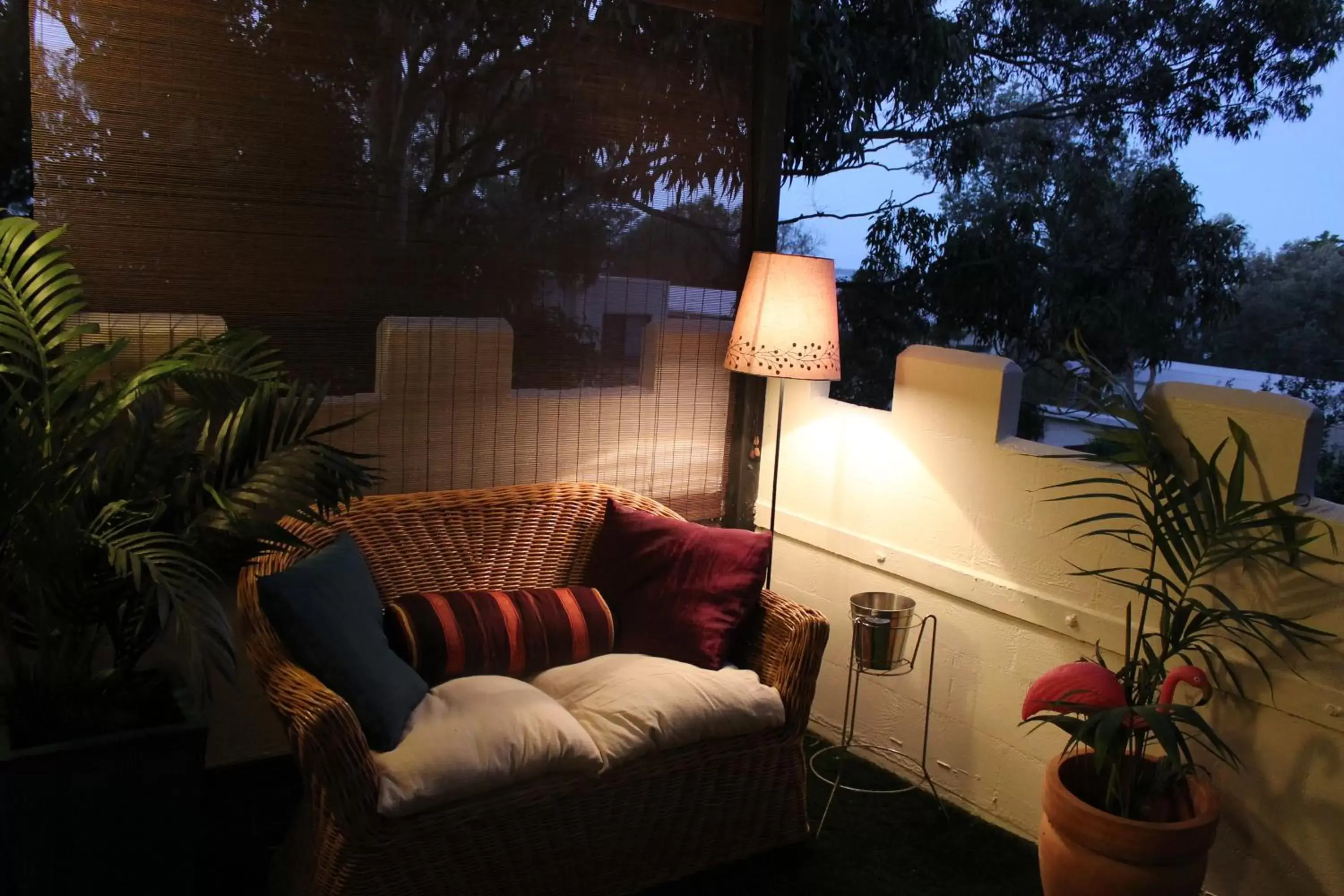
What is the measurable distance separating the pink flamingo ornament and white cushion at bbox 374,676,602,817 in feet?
3.28

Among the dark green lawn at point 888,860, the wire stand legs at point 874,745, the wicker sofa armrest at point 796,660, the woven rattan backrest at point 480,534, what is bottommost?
the dark green lawn at point 888,860

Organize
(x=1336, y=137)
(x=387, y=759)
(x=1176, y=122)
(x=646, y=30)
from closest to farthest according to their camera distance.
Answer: (x=387, y=759)
(x=646, y=30)
(x=1336, y=137)
(x=1176, y=122)

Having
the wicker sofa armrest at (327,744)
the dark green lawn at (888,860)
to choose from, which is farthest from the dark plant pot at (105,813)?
the dark green lawn at (888,860)

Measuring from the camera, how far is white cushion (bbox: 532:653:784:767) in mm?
2438

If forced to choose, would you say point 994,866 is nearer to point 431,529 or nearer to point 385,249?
point 431,529

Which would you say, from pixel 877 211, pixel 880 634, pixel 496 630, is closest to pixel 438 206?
pixel 496 630

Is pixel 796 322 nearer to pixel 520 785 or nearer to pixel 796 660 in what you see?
pixel 796 660

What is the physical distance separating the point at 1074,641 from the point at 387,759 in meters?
1.72

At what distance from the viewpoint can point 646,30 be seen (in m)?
3.15

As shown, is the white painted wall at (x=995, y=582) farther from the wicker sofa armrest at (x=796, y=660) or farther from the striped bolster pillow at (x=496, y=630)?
the striped bolster pillow at (x=496, y=630)

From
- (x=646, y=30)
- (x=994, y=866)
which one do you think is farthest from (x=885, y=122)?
(x=994, y=866)

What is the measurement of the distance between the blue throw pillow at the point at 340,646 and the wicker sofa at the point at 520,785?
0.23ft

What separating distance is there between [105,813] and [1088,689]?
6.70 feet

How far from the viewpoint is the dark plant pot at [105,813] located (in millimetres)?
2012
